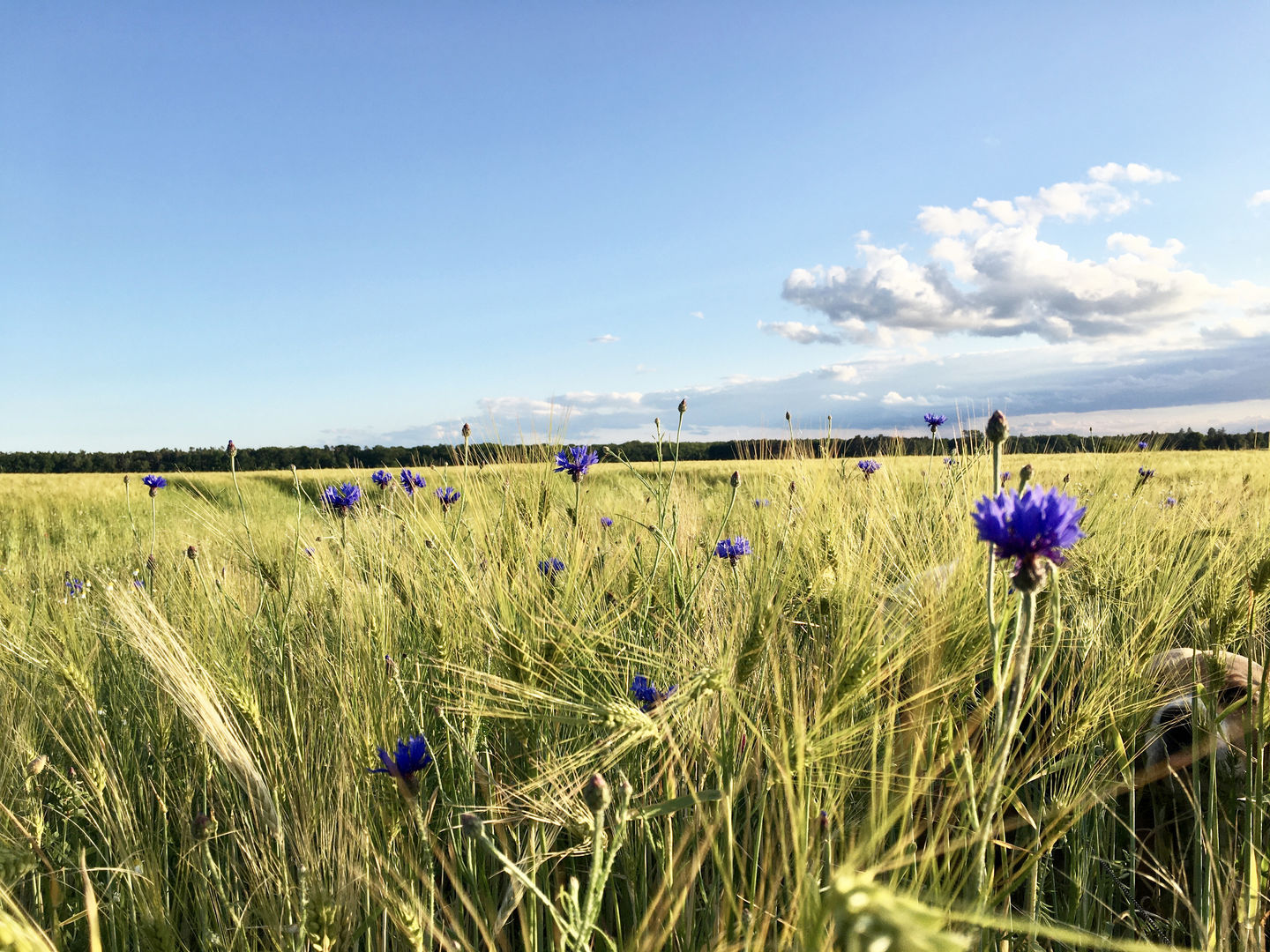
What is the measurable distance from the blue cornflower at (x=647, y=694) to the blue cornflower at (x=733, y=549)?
27.0 inches

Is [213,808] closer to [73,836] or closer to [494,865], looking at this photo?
[73,836]

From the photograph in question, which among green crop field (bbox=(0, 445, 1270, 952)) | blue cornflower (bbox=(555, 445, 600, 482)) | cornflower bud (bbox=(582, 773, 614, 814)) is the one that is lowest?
green crop field (bbox=(0, 445, 1270, 952))

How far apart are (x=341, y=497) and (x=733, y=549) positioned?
4.80ft

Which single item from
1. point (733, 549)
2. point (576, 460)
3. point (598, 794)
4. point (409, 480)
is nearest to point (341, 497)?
point (409, 480)

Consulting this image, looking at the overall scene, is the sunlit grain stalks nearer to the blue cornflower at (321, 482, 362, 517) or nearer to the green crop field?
the green crop field

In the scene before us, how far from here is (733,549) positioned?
1.87 meters

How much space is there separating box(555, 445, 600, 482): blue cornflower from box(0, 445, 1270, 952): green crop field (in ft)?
0.35

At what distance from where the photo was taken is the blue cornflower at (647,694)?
1112 mm

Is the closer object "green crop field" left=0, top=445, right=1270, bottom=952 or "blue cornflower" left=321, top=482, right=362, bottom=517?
"green crop field" left=0, top=445, right=1270, bottom=952

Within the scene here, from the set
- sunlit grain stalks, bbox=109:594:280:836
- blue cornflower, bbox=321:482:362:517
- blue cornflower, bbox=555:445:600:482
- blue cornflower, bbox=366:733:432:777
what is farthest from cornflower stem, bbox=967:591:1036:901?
blue cornflower, bbox=321:482:362:517

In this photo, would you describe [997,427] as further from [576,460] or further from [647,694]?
[576,460]

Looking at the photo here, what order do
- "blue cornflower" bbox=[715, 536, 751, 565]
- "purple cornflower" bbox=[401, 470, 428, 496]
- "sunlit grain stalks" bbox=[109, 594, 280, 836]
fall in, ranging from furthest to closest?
"purple cornflower" bbox=[401, 470, 428, 496] < "blue cornflower" bbox=[715, 536, 751, 565] < "sunlit grain stalks" bbox=[109, 594, 280, 836]

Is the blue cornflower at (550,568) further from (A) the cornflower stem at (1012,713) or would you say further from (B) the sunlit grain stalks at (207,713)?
(A) the cornflower stem at (1012,713)

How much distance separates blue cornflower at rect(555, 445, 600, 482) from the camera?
84.4 inches
